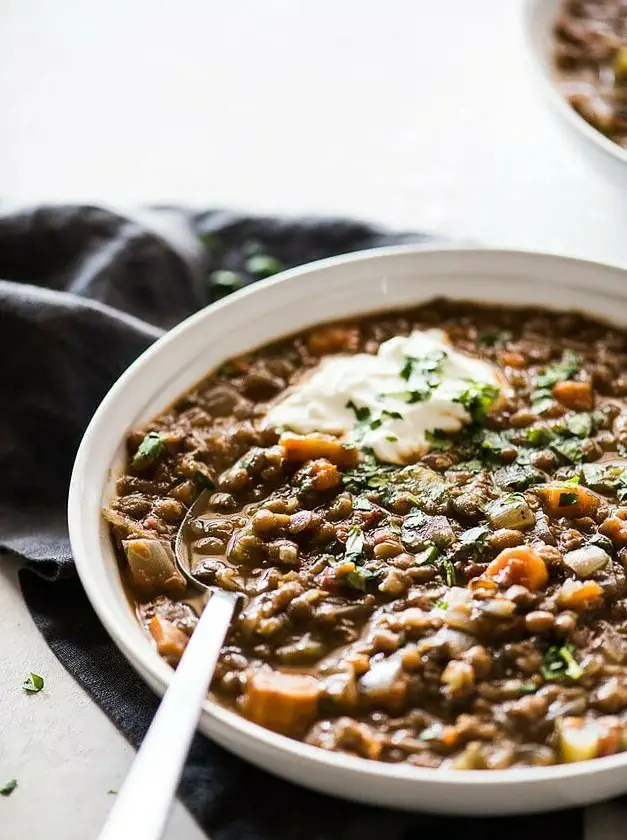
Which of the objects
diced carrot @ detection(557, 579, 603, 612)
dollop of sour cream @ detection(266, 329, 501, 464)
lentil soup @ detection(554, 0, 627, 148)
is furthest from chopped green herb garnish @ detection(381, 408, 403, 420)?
lentil soup @ detection(554, 0, 627, 148)

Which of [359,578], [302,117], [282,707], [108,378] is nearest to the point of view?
[282,707]

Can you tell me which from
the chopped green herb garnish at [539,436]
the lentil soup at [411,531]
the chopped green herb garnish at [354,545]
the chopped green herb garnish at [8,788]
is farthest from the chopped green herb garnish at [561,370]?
the chopped green herb garnish at [8,788]

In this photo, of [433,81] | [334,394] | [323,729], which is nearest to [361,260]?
[334,394]

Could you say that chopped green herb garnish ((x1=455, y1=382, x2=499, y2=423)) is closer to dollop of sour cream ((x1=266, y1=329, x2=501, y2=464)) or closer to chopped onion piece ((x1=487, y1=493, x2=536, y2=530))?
dollop of sour cream ((x1=266, y1=329, x2=501, y2=464))

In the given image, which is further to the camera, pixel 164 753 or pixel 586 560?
pixel 586 560

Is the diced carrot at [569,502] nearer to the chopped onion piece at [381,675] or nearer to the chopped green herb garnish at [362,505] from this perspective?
the chopped green herb garnish at [362,505]

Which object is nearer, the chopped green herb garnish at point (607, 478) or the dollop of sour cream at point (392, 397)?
the chopped green herb garnish at point (607, 478)

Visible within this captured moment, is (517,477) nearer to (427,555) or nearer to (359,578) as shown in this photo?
(427,555)

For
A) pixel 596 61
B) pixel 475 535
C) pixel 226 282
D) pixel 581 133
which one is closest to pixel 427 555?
pixel 475 535
